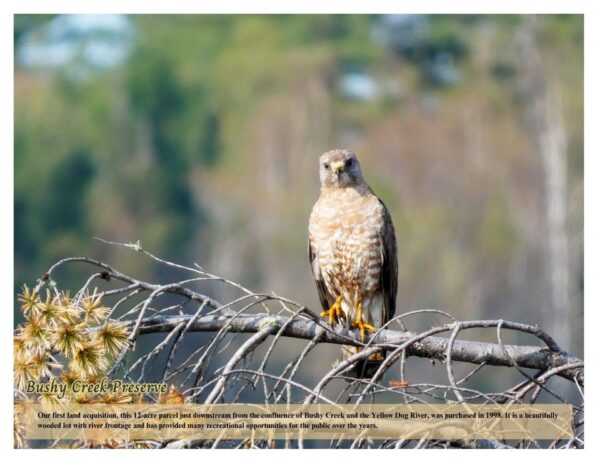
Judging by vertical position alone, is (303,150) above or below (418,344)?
above

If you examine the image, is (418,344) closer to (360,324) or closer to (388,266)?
(360,324)

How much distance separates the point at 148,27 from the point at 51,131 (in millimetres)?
1602

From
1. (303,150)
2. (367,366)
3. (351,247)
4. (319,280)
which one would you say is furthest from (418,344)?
(303,150)

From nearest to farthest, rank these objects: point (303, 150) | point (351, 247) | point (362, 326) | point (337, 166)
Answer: point (362, 326), point (351, 247), point (337, 166), point (303, 150)

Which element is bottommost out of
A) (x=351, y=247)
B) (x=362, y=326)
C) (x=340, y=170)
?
(x=362, y=326)

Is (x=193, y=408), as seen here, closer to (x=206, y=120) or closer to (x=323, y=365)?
(x=323, y=365)

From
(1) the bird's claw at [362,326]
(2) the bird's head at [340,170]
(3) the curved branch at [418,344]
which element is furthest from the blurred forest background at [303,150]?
(3) the curved branch at [418,344]

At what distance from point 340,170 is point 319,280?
2.31 feet

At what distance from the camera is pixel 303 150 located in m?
7.62

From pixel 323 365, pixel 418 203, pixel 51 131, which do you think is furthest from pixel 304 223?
pixel 51 131

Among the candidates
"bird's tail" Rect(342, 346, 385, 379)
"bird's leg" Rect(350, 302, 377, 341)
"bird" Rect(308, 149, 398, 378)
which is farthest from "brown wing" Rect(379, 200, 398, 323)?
"bird's tail" Rect(342, 346, 385, 379)

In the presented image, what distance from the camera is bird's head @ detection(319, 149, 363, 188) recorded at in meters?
5.10

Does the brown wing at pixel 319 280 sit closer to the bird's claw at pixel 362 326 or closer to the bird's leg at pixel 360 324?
the bird's leg at pixel 360 324

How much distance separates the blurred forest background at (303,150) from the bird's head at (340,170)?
1.76m
